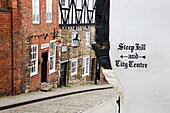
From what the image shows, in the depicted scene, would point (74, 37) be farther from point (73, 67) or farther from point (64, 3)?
point (64, 3)

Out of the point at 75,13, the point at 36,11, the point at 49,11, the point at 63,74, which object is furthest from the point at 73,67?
the point at 36,11

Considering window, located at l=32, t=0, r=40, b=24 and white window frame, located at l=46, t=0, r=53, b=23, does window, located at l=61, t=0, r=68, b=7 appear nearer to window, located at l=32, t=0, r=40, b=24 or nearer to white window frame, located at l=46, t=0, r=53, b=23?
white window frame, located at l=46, t=0, r=53, b=23

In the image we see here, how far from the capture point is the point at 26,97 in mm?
13766

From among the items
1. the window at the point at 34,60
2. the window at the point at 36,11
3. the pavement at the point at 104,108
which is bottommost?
the pavement at the point at 104,108

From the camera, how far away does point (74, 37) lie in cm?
1983

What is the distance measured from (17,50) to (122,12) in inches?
437

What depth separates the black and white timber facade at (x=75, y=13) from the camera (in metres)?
18.3

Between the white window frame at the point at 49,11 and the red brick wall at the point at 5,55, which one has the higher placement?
the white window frame at the point at 49,11

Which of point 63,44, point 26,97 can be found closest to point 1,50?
point 26,97

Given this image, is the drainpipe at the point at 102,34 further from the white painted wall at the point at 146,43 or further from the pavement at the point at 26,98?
the pavement at the point at 26,98

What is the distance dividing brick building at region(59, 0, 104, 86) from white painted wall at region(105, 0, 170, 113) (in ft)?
48.3

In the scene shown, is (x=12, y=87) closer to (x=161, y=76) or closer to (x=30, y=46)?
(x=30, y=46)

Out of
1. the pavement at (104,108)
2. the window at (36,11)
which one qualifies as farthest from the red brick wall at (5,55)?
the pavement at (104,108)

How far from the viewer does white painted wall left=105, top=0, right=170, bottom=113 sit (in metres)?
3.00
